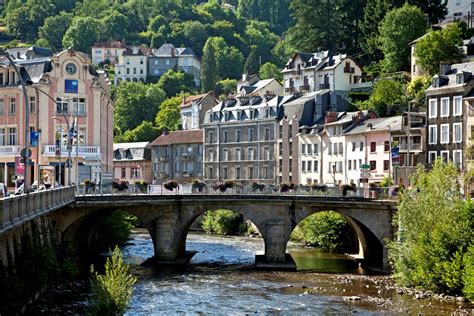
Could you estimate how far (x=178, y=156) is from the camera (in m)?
154

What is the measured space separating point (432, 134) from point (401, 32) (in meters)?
37.2

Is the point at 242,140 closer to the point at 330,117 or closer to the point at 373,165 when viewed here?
the point at 330,117

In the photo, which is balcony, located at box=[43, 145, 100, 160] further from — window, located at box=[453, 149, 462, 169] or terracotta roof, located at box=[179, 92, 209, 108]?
terracotta roof, located at box=[179, 92, 209, 108]

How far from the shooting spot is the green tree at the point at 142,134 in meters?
187

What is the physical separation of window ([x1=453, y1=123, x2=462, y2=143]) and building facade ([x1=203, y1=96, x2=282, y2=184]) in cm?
4022

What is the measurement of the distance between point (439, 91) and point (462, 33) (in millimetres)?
31060

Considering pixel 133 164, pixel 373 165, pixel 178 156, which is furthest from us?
pixel 133 164

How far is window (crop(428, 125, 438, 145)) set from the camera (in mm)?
98812

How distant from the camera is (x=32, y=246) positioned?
56.1 m

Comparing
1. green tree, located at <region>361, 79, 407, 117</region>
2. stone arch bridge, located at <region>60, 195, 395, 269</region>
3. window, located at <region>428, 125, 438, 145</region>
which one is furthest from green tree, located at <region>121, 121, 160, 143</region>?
stone arch bridge, located at <region>60, 195, 395, 269</region>

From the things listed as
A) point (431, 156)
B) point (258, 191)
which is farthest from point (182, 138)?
point (258, 191)

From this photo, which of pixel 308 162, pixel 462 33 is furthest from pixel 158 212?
pixel 462 33

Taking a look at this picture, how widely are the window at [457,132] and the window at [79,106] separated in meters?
33.6

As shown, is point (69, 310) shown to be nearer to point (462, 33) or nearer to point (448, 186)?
point (448, 186)
